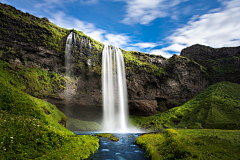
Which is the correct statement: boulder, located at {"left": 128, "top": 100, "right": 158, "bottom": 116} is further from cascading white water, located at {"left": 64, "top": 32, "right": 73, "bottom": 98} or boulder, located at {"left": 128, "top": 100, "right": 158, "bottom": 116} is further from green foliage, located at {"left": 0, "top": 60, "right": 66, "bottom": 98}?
green foliage, located at {"left": 0, "top": 60, "right": 66, "bottom": 98}

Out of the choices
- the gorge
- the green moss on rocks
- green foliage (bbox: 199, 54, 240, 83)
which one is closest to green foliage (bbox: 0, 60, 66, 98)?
the gorge

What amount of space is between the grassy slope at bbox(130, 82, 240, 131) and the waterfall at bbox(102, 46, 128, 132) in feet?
26.4

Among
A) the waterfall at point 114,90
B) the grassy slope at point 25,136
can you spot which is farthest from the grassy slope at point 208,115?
the grassy slope at point 25,136

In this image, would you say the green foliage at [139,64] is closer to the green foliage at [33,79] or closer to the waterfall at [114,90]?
the waterfall at [114,90]

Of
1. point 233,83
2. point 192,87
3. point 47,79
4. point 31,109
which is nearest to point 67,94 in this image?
point 47,79

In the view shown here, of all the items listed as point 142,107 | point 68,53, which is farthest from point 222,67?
point 68,53

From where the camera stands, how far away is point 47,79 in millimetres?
35188

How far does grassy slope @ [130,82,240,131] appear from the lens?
33406mm

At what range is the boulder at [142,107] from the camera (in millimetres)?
50719

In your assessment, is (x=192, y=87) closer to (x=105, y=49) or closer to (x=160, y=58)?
(x=160, y=58)

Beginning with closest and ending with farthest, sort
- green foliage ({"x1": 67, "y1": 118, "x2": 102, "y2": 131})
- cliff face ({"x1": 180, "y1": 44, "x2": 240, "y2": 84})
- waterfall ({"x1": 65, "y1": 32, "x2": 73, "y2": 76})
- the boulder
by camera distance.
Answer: waterfall ({"x1": 65, "y1": 32, "x2": 73, "y2": 76})
green foliage ({"x1": 67, "y1": 118, "x2": 102, "y2": 131})
the boulder
cliff face ({"x1": 180, "y1": 44, "x2": 240, "y2": 84})

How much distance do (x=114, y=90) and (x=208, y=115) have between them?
90.8 ft

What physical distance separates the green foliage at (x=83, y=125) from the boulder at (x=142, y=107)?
45.6 ft

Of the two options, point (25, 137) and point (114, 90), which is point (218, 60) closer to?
point (114, 90)
